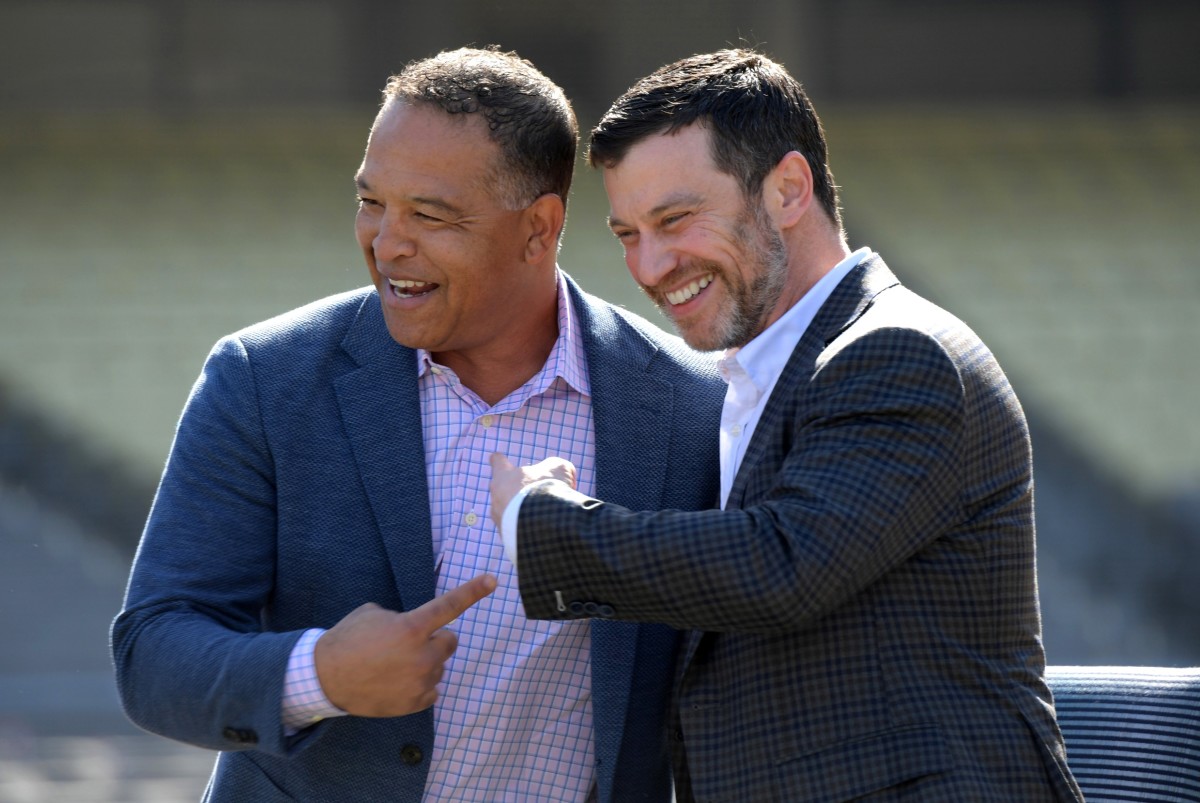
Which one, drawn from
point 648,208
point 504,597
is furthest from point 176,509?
point 648,208

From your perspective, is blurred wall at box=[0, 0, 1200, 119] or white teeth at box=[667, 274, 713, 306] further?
blurred wall at box=[0, 0, 1200, 119]

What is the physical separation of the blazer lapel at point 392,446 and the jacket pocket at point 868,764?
1.96 ft

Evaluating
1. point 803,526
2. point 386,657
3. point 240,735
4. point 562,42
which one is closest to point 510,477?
point 386,657

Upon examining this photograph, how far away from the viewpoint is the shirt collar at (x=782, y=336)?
204 centimetres

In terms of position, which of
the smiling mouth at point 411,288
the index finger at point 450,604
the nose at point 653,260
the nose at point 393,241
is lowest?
the index finger at point 450,604

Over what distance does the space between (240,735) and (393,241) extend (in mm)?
718

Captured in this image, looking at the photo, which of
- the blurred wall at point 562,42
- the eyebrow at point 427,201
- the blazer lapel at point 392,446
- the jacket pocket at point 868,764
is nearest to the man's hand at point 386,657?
the blazer lapel at point 392,446

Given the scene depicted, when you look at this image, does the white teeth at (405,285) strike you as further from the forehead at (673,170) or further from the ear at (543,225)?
the forehead at (673,170)

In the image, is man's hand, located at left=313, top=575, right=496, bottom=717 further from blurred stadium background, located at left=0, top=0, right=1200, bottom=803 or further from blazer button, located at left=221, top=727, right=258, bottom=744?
blurred stadium background, located at left=0, top=0, right=1200, bottom=803

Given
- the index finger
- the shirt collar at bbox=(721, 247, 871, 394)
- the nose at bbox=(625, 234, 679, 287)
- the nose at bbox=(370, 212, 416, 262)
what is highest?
the nose at bbox=(370, 212, 416, 262)

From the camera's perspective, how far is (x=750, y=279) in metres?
2.10

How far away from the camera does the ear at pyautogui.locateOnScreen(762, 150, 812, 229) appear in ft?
6.97

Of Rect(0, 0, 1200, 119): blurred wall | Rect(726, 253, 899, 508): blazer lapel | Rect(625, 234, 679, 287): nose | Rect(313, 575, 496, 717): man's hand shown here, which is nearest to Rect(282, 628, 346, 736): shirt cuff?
Rect(313, 575, 496, 717): man's hand

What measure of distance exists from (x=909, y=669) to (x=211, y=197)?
593 centimetres
